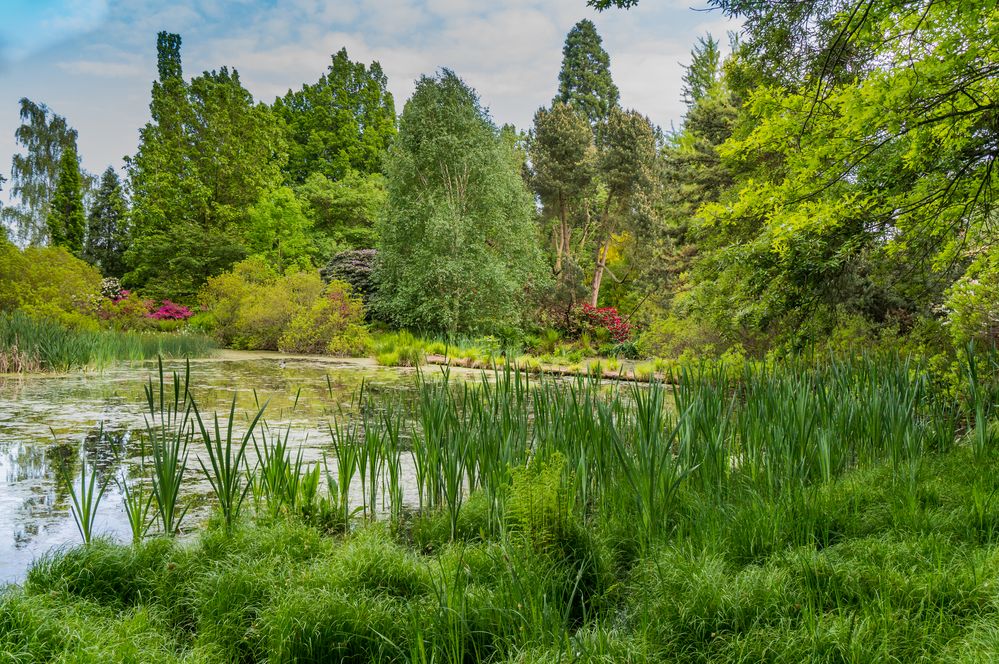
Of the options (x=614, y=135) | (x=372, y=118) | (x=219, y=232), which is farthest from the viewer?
(x=372, y=118)

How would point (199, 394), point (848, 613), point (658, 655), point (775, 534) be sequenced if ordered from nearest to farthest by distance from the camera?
1. point (658, 655)
2. point (848, 613)
3. point (775, 534)
4. point (199, 394)

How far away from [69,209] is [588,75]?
72.2ft

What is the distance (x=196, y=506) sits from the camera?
126 inches

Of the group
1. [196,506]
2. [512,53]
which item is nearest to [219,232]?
[512,53]

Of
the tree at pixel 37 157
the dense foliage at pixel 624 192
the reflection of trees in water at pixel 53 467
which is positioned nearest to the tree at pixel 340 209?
the dense foliage at pixel 624 192

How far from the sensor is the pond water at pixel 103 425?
9.47ft

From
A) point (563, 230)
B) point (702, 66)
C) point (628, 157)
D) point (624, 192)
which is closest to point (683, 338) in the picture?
point (702, 66)

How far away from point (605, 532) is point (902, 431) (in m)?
1.68

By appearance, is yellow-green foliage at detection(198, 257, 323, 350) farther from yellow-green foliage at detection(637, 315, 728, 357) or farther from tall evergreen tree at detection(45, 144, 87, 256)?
tall evergreen tree at detection(45, 144, 87, 256)

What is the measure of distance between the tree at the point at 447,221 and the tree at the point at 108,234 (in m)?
13.3

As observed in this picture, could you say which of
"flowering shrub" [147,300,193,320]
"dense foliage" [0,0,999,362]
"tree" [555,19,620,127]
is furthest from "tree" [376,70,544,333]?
"tree" [555,19,620,127]

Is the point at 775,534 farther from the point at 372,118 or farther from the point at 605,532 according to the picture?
the point at 372,118

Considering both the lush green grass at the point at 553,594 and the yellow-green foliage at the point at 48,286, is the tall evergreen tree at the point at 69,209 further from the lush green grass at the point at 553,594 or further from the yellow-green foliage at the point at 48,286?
the lush green grass at the point at 553,594

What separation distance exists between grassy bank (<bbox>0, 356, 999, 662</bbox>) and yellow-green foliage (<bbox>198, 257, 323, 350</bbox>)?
12.2 metres
